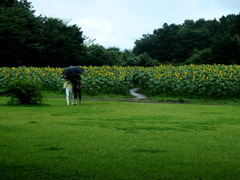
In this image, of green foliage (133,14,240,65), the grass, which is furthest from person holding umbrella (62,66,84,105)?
green foliage (133,14,240,65)

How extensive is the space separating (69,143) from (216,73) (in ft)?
58.6

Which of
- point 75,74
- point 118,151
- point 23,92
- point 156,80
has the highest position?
point 75,74

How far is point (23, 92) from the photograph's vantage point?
1525 cm

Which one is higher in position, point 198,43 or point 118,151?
point 198,43

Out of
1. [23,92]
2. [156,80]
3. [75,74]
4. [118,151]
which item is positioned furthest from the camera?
[156,80]

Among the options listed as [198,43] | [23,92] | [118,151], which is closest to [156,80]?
[23,92]

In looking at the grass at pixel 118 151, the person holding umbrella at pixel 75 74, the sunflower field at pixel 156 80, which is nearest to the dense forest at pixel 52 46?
the sunflower field at pixel 156 80

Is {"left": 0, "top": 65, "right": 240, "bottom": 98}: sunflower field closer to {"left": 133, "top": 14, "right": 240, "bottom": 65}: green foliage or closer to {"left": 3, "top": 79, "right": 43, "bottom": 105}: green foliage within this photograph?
{"left": 3, "top": 79, "right": 43, "bottom": 105}: green foliage

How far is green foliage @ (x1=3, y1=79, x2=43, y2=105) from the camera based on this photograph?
1544 cm

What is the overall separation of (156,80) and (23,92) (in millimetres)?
10487

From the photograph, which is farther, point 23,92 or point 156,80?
point 156,80

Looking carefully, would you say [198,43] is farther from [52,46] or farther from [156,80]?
[156,80]

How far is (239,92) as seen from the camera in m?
22.0

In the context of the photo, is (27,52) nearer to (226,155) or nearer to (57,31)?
(57,31)
